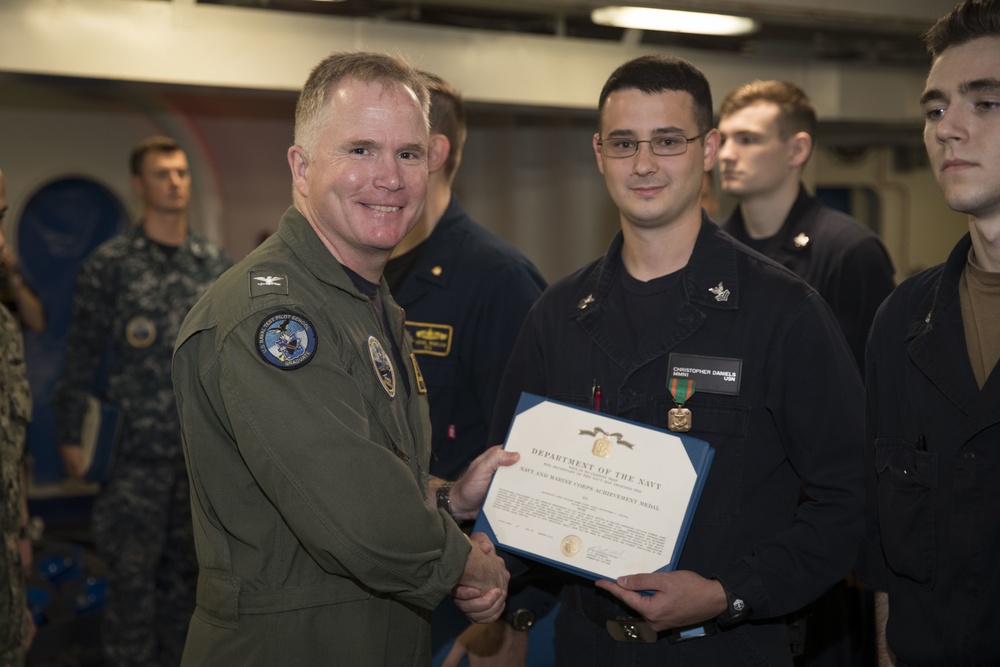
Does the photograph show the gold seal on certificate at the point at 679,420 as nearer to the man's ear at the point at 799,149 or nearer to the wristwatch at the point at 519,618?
the wristwatch at the point at 519,618

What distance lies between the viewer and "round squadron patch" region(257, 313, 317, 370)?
1.78 meters

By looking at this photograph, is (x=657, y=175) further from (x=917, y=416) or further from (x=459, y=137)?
(x=459, y=137)

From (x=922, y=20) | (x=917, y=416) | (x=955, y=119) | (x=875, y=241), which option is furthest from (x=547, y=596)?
(x=922, y=20)

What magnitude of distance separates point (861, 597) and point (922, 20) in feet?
11.5

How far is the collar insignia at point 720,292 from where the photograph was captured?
2.18 meters

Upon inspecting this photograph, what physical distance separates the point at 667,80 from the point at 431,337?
1.19 m

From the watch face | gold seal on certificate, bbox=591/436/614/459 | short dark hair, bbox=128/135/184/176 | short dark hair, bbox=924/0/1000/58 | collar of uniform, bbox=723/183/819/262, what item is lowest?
the watch face

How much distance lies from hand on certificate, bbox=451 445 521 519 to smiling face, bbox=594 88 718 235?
63 cm

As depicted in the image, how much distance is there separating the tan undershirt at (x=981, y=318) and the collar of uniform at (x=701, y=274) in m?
0.47

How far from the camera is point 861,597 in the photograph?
3652mm

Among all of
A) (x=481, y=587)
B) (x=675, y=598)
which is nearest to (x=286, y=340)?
(x=481, y=587)

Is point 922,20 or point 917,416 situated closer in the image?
point 917,416

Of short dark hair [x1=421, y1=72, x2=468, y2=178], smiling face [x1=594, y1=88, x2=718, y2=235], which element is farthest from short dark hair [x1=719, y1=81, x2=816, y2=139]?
smiling face [x1=594, y1=88, x2=718, y2=235]

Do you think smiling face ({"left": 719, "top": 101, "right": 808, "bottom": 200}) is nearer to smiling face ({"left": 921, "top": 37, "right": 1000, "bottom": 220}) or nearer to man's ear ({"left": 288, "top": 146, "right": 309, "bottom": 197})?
smiling face ({"left": 921, "top": 37, "right": 1000, "bottom": 220})
